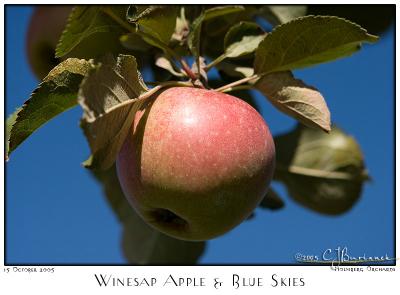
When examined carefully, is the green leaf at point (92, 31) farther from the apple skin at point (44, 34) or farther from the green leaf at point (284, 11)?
the apple skin at point (44, 34)

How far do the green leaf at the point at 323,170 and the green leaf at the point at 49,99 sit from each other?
2.78ft

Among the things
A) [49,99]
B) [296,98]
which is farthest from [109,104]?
[296,98]

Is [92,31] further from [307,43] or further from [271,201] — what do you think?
[271,201]

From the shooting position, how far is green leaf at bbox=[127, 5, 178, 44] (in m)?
1.02

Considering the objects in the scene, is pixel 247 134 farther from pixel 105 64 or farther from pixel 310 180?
pixel 310 180

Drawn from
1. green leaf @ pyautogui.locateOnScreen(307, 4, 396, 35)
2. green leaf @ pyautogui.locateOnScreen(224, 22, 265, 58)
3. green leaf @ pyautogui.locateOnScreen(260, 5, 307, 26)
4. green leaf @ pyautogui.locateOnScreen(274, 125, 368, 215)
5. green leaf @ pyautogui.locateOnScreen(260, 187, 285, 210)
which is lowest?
green leaf @ pyautogui.locateOnScreen(274, 125, 368, 215)

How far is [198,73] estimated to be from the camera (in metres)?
1.20

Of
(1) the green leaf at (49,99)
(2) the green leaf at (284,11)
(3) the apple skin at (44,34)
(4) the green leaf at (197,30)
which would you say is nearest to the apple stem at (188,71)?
(4) the green leaf at (197,30)

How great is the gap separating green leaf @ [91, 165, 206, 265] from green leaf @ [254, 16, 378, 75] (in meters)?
0.65

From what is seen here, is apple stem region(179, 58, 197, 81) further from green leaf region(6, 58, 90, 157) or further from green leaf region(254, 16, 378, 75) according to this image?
green leaf region(6, 58, 90, 157)

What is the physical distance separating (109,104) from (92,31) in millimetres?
262

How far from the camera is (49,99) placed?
0.98 metres

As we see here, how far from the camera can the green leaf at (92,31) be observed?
104 cm

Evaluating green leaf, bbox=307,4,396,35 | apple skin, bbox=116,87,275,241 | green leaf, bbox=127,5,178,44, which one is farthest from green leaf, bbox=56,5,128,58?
green leaf, bbox=307,4,396,35
